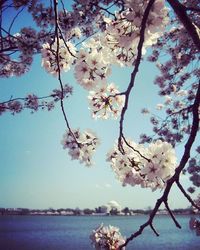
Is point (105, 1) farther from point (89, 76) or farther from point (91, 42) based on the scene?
point (89, 76)

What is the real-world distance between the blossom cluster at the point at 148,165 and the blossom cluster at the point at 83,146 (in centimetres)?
68

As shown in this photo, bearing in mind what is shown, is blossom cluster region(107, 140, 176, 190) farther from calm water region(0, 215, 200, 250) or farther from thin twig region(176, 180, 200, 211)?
calm water region(0, 215, 200, 250)

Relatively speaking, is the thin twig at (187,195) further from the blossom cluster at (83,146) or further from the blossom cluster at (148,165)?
the blossom cluster at (83,146)

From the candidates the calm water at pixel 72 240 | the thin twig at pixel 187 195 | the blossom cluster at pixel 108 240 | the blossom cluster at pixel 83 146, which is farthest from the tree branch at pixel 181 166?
the calm water at pixel 72 240

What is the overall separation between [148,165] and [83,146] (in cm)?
128

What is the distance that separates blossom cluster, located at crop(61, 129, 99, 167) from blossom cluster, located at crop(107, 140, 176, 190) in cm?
68

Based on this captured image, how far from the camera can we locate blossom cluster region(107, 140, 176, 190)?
264cm

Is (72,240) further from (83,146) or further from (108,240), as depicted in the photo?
(108,240)

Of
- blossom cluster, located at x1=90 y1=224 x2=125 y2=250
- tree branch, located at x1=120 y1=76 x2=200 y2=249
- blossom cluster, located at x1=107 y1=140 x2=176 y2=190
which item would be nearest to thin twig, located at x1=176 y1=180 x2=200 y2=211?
tree branch, located at x1=120 y1=76 x2=200 y2=249

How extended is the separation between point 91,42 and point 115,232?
6.36 feet

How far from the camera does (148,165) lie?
2635 millimetres

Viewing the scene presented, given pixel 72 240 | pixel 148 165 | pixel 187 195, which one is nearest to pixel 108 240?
pixel 148 165

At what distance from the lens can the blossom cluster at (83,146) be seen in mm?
3744

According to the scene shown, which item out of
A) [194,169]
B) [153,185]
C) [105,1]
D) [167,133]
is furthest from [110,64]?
[194,169]
